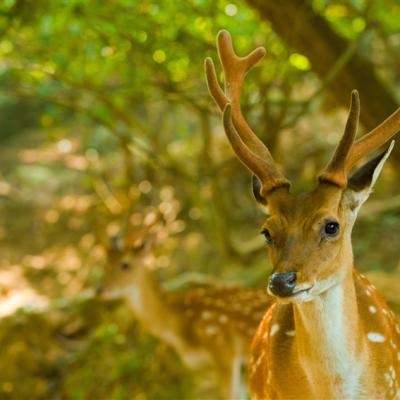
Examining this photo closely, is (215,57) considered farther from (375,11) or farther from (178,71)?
(375,11)

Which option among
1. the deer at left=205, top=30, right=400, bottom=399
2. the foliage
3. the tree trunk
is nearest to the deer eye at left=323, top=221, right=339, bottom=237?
the deer at left=205, top=30, right=400, bottom=399

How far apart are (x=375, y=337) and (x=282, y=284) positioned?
2.09 ft

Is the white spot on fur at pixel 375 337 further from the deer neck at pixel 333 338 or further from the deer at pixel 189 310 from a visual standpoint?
the deer at pixel 189 310

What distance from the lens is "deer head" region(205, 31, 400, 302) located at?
274 cm

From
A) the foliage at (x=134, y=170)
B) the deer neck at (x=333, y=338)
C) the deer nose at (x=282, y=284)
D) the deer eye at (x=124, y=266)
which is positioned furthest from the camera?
the deer eye at (x=124, y=266)

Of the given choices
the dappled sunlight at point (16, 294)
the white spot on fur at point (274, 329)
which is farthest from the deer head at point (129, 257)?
the white spot on fur at point (274, 329)

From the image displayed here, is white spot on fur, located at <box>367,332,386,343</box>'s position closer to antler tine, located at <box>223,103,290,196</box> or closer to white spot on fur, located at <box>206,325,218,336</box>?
antler tine, located at <box>223,103,290,196</box>

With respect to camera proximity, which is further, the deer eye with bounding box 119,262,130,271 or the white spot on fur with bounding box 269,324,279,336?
the deer eye with bounding box 119,262,130,271

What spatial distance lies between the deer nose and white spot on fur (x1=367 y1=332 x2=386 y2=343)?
0.58 m

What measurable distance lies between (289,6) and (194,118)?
17.0 ft

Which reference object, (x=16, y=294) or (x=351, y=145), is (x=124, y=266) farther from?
(x=351, y=145)

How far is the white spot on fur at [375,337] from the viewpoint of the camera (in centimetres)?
310

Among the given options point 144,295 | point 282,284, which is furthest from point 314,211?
point 144,295

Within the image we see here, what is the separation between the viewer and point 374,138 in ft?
10.0
